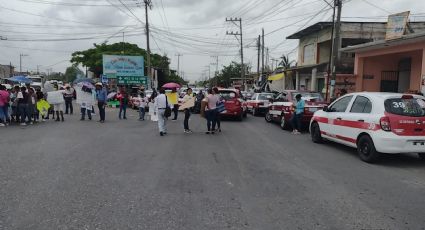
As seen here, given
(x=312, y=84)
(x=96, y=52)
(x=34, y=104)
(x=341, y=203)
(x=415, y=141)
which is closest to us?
(x=341, y=203)

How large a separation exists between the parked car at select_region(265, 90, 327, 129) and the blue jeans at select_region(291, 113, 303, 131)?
0.50 metres

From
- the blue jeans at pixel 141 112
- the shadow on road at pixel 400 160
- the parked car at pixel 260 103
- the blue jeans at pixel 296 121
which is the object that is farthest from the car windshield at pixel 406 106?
the parked car at pixel 260 103

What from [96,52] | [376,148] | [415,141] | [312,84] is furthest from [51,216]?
[96,52]

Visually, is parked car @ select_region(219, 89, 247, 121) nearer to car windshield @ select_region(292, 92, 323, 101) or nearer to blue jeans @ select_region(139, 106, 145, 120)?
car windshield @ select_region(292, 92, 323, 101)

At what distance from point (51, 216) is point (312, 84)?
29.6 metres

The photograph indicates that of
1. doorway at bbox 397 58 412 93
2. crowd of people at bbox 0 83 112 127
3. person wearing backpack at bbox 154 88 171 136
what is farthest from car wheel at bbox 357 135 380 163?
doorway at bbox 397 58 412 93

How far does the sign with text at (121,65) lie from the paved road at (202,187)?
30379 mm

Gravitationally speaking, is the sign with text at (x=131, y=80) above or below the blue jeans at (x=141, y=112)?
above

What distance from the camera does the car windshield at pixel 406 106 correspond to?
8.36 metres

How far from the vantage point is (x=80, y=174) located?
700 cm

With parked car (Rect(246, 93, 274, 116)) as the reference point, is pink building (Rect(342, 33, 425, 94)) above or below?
above

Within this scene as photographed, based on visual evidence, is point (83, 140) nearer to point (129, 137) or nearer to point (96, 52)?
point (129, 137)

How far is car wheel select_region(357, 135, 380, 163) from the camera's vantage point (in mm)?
8414

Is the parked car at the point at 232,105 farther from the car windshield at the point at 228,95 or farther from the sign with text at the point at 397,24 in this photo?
the sign with text at the point at 397,24
